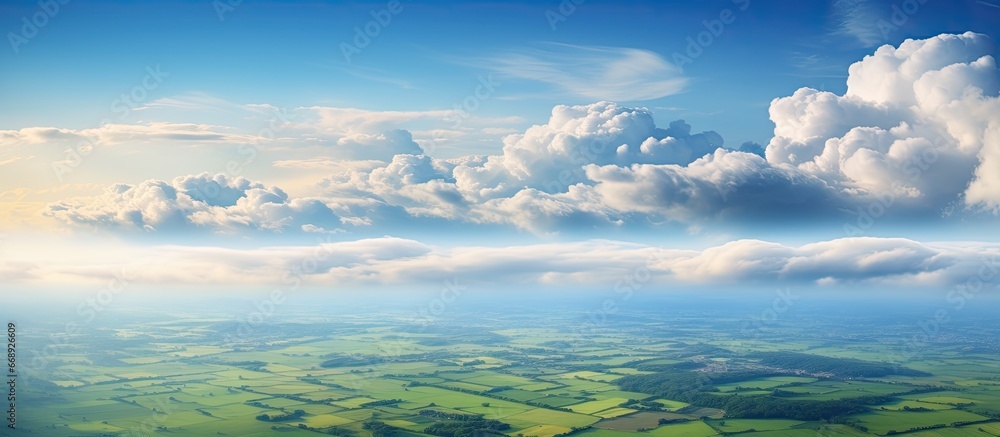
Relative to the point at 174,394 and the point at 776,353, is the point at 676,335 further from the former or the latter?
the point at 174,394

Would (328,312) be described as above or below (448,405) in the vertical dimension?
above

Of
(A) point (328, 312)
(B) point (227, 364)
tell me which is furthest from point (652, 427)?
(A) point (328, 312)

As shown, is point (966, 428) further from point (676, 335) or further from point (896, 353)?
point (676, 335)

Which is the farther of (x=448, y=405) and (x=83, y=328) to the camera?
(x=83, y=328)

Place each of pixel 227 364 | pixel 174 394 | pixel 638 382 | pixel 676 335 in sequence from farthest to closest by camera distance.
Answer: pixel 676 335 → pixel 227 364 → pixel 638 382 → pixel 174 394

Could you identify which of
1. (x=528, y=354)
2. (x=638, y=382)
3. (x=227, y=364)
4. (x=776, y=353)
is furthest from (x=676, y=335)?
(x=227, y=364)

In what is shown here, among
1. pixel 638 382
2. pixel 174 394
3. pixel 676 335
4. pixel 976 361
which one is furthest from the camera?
pixel 676 335
